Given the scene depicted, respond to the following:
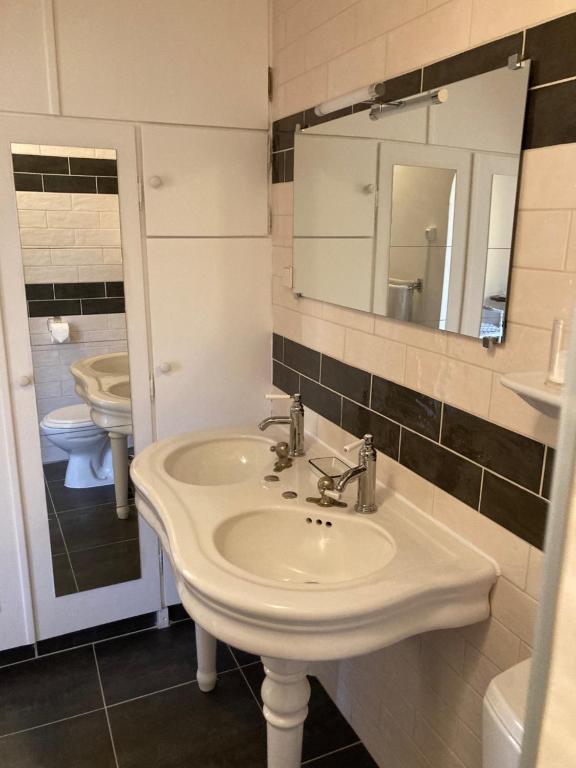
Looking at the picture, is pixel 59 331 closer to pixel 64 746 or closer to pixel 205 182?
pixel 205 182

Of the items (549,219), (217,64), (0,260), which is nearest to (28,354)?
(0,260)

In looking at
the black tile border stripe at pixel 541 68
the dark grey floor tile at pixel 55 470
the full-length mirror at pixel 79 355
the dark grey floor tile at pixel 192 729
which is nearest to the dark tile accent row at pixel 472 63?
the black tile border stripe at pixel 541 68

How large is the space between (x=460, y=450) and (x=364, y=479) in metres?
0.25

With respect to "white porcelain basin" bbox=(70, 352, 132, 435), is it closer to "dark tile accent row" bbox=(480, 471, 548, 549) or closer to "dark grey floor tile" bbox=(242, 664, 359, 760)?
"dark grey floor tile" bbox=(242, 664, 359, 760)

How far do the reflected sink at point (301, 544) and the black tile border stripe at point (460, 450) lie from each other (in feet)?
0.67

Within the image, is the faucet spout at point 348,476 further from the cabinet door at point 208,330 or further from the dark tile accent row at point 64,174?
the dark tile accent row at point 64,174

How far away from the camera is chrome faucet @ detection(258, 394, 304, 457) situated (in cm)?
178

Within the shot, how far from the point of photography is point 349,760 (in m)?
1.77

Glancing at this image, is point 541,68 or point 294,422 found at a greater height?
point 541,68

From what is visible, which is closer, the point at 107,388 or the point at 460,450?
the point at 460,450

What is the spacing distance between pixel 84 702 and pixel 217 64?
2.05 meters

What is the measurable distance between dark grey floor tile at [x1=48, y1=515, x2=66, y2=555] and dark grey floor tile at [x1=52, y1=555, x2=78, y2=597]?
0.07 ft

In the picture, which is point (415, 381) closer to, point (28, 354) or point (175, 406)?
point (175, 406)

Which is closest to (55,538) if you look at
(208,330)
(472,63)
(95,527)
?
(95,527)
